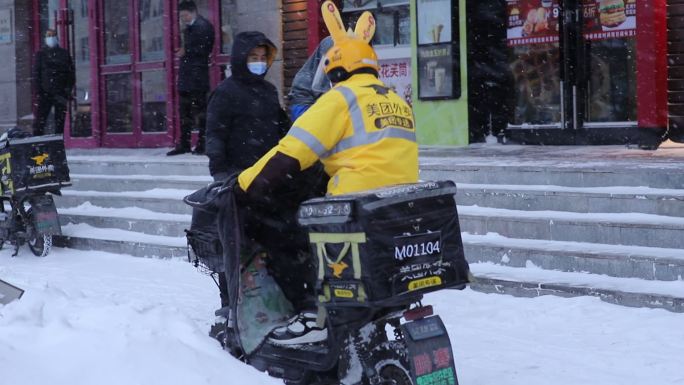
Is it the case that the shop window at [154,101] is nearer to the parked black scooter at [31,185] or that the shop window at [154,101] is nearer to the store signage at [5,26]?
the store signage at [5,26]

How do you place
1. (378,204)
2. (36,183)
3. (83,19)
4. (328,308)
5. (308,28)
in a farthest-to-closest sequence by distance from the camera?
(83,19)
(308,28)
(36,183)
(328,308)
(378,204)

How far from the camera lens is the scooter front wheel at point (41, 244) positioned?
10648mm

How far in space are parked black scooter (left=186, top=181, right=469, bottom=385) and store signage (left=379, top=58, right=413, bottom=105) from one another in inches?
333

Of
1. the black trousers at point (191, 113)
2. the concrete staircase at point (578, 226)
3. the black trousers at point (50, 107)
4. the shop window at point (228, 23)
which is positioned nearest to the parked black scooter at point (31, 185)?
the black trousers at point (191, 113)

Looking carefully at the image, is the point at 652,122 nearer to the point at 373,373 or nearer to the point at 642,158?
the point at 642,158

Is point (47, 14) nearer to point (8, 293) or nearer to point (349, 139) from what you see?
point (8, 293)

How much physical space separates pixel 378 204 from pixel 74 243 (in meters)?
7.34

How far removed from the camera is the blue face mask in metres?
6.58

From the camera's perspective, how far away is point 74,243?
11250 millimetres

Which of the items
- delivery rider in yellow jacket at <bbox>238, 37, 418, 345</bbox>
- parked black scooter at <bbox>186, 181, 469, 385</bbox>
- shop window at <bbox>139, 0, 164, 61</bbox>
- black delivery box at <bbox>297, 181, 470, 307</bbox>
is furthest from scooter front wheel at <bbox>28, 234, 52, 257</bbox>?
black delivery box at <bbox>297, 181, 470, 307</bbox>

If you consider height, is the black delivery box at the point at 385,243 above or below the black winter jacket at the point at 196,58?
below

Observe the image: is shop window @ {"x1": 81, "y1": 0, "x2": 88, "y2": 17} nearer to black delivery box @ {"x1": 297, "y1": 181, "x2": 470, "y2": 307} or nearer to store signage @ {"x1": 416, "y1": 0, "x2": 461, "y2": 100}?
store signage @ {"x1": 416, "y1": 0, "x2": 461, "y2": 100}

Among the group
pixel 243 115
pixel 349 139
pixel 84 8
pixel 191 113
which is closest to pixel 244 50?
pixel 243 115

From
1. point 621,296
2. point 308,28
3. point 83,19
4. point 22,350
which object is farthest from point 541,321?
point 83,19
